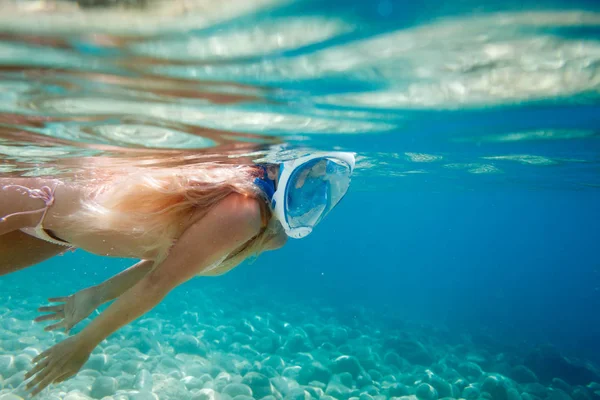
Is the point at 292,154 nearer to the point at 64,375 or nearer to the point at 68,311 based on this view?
the point at 68,311

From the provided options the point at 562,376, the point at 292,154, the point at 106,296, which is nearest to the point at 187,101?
the point at 106,296

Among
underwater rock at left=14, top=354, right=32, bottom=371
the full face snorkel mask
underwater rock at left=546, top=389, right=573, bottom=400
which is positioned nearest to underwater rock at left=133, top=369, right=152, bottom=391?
underwater rock at left=14, top=354, right=32, bottom=371

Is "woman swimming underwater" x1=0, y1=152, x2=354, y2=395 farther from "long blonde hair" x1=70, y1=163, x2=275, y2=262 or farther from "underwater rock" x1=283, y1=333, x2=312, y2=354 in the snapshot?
"underwater rock" x1=283, y1=333, x2=312, y2=354

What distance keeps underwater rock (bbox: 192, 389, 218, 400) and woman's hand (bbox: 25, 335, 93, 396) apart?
15.4ft

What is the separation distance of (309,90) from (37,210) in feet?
10.7

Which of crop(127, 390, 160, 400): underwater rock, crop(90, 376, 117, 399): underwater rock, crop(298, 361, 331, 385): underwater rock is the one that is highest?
crop(90, 376, 117, 399): underwater rock

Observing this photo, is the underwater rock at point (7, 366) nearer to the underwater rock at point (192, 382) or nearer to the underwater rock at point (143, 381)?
the underwater rock at point (143, 381)

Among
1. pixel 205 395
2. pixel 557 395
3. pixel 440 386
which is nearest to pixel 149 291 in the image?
pixel 205 395

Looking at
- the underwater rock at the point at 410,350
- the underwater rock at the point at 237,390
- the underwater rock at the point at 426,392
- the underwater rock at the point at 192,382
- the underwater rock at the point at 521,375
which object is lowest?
the underwater rock at the point at 410,350

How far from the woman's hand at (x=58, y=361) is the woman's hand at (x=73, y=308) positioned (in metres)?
1.51

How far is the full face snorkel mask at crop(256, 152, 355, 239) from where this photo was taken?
3273mm

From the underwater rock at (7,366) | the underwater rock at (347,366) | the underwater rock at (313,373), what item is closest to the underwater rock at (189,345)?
the underwater rock at (313,373)

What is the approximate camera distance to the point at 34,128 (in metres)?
5.62

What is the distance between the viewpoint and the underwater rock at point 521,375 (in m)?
11.6
